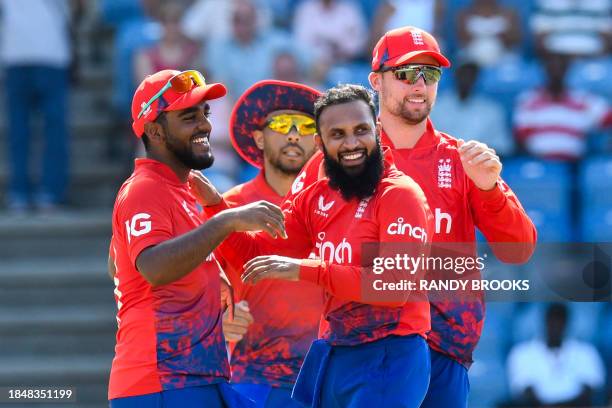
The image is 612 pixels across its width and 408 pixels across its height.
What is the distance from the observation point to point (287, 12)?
10.1 m

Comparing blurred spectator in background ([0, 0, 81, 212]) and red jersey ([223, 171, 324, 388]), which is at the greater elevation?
blurred spectator in background ([0, 0, 81, 212])

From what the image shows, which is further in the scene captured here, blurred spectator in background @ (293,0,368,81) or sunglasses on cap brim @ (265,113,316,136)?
blurred spectator in background @ (293,0,368,81)

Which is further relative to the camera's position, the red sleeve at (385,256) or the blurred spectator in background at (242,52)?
the blurred spectator in background at (242,52)

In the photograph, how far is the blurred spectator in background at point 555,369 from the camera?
8203mm

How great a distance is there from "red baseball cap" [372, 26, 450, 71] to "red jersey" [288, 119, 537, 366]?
356 millimetres

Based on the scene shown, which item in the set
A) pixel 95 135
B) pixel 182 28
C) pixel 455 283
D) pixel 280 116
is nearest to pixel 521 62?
pixel 182 28

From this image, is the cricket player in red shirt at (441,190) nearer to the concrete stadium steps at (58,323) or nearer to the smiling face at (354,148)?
the smiling face at (354,148)

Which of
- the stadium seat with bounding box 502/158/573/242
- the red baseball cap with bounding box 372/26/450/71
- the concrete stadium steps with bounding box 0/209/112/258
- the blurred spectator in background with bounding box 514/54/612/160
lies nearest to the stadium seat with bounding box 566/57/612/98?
the blurred spectator in background with bounding box 514/54/612/160

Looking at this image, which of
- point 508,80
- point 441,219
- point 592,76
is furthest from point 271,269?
point 592,76

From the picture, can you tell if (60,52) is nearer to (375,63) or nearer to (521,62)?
(521,62)

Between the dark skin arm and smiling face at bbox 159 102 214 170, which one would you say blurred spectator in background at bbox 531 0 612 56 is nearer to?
smiling face at bbox 159 102 214 170

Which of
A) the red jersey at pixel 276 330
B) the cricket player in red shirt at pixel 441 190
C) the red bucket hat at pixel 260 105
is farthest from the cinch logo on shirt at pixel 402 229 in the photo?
the red bucket hat at pixel 260 105

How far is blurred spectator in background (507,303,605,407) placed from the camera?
26.9ft

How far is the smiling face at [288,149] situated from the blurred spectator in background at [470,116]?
3.55 metres
